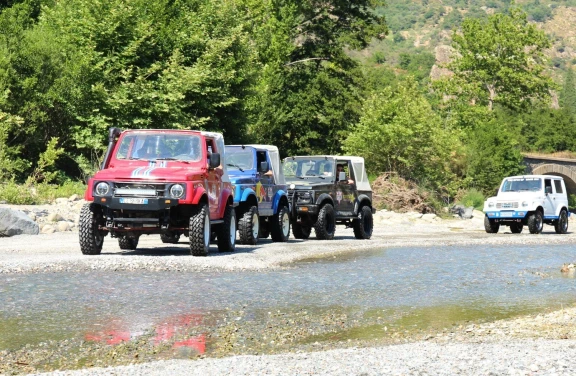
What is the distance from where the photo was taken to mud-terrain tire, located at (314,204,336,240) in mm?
23500

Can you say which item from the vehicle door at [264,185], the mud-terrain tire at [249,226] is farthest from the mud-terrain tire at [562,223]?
the mud-terrain tire at [249,226]

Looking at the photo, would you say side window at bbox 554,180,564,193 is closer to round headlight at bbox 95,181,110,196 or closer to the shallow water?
the shallow water

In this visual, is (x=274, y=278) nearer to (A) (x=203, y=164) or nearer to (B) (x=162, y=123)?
(A) (x=203, y=164)

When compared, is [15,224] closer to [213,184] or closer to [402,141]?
[213,184]

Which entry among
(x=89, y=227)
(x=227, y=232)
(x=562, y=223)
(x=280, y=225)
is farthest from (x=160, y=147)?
(x=562, y=223)

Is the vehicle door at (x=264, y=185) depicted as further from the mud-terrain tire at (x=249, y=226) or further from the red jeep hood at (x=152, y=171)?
the red jeep hood at (x=152, y=171)

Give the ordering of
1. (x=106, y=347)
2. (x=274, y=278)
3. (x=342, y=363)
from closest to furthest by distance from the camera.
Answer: (x=342, y=363) < (x=106, y=347) < (x=274, y=278)

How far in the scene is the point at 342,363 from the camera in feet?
24.3

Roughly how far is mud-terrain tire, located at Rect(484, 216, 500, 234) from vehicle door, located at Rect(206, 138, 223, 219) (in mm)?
15574

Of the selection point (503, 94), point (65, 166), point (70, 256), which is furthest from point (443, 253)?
point (503, 94)

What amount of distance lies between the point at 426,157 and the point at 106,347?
39889 mm

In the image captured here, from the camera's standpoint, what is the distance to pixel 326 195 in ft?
77.2

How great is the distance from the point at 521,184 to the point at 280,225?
12520 mm

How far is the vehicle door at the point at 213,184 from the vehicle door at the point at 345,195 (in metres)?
6.55
